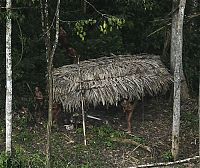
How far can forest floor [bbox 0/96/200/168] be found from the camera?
8.88 m

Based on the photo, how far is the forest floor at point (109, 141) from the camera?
29.1 ft

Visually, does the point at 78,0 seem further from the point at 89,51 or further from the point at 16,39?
the point at 16,39

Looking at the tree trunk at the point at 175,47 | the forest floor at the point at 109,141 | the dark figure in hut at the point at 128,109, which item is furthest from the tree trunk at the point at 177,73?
the tree trunk at the point at 175,47

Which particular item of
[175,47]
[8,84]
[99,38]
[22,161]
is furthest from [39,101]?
[175,47]

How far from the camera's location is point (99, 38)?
1204 centimetres

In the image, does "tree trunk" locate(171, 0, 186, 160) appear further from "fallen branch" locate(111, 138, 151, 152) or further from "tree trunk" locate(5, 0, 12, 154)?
"tree trunk" locate(5, 0, 12, 154)

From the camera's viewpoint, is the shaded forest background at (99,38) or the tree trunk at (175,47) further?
the tree trunk at (175,47)

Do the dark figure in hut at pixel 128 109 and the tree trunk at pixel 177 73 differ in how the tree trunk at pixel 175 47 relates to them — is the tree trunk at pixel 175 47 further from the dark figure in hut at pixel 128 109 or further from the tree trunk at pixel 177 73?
the tree trunk at pixel 177 73

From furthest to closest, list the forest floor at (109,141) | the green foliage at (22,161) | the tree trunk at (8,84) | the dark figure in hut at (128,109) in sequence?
the dark figure in hut at (128,109) < the forest floor at (109,141) < the green foliage at (22,161) < the tree trunk at (8,84)

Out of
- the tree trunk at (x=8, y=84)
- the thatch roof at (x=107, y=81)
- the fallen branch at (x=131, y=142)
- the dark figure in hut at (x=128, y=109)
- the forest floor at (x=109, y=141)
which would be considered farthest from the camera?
the dark figure in hut at (x=128, y=109)

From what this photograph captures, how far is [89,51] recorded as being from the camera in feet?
39.2

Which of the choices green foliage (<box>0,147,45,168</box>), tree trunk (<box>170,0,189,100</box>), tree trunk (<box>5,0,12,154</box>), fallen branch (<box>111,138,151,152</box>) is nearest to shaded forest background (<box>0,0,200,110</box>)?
tree trunk (<box>170,0,189,100</box>)

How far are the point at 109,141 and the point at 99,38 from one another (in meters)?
3.45

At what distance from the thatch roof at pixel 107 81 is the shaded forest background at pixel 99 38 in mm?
903
